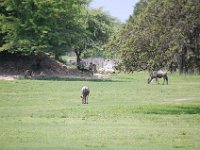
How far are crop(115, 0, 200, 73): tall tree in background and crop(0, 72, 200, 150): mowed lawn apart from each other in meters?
2.62

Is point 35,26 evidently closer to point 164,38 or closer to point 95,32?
point 95,32

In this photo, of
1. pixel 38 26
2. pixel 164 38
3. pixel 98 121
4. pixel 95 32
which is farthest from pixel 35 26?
pixel 98 121

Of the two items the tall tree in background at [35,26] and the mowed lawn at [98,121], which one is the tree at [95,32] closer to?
the tall tree in background at [35,26]

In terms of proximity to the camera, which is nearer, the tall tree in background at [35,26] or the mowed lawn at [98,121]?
the mowed lawn at [98,121]

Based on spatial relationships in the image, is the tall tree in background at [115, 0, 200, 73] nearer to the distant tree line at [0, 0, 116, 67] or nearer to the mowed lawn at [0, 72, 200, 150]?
the mowed lawn at [0, 72, 200, 150]

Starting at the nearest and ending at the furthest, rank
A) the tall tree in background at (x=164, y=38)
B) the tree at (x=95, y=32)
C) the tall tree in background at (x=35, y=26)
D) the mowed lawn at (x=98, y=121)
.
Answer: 1. the mowed lawn at (x=98, y=121)
2. the tall tree in background at (x=164, y=38)
3. the tall tree in background at (x=35, y=26)
4. the tree at (x=95, y=32)

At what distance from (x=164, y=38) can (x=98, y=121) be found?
734 cm

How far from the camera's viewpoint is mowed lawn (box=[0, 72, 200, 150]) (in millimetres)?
19234

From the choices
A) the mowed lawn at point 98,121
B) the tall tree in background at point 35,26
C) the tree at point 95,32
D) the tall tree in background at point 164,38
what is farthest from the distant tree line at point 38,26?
the tall tree in background at point 164,38

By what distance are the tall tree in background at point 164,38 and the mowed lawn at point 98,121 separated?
2618mm

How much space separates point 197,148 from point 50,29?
4832 centimetres

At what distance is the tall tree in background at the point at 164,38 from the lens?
1241 inches

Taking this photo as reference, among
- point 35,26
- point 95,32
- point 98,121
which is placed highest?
point 95,32

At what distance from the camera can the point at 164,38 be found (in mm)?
31922
